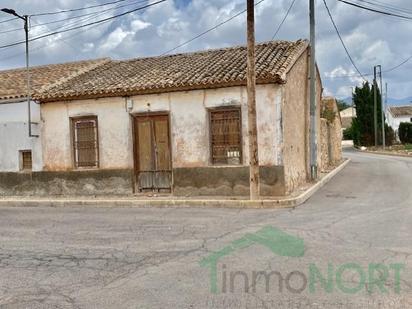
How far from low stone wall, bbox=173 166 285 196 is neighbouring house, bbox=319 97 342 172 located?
907 cm

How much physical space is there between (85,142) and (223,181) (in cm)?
495

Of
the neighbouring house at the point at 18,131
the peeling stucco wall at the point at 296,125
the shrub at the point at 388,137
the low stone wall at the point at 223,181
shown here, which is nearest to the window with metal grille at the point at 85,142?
the neighbouring house at the point at 18,131

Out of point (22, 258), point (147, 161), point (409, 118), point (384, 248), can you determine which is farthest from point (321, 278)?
point (409, 118)

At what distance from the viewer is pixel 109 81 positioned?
16.5m

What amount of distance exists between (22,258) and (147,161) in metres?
8.30

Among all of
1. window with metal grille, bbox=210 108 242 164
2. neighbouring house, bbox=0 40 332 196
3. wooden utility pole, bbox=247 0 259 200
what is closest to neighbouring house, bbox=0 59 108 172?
neighbouring house, bbox=0 40 332 196

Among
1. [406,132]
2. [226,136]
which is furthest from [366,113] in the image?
[226,136]

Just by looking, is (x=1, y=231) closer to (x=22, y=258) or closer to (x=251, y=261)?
(x=22, y=258)

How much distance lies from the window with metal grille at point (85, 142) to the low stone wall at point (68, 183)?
36 cm

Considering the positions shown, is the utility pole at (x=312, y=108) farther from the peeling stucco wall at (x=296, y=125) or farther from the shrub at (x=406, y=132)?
the shrub at (x=406, y=132)

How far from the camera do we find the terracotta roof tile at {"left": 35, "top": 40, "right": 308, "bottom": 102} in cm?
1408

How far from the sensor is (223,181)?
1415 cm

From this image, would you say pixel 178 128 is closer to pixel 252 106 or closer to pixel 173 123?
pixel 173 123

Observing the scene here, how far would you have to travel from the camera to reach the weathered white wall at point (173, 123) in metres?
13.7
